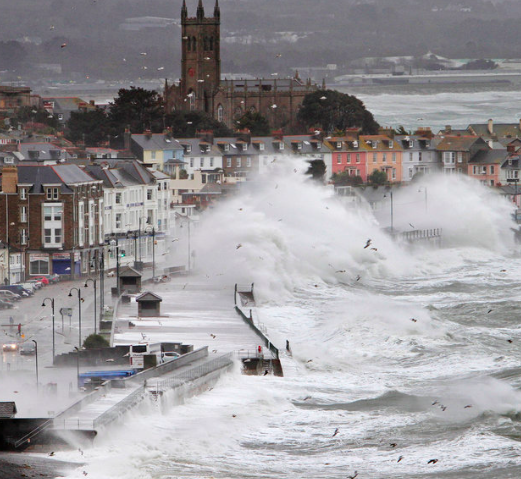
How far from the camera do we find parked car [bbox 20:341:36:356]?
84.4 feet

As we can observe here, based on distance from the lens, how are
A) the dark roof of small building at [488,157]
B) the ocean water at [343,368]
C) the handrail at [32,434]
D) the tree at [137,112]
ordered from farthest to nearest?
the dark roof of small building at [488,157], the tree at [137,112], the ocean water at [343,368], the handrail at [32,434]

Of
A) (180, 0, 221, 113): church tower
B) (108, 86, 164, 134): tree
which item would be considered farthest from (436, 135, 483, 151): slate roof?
(180, 0, 221, 113): church tower

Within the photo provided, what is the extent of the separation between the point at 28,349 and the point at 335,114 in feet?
178

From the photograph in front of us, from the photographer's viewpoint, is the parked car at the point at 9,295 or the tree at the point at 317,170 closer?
the parked car at the point at 9,295

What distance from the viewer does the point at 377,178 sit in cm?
6838

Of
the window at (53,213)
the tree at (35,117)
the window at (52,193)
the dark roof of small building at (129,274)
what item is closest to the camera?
the dark roof of small building at (129,274)

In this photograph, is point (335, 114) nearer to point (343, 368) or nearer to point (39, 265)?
point (39, 265)

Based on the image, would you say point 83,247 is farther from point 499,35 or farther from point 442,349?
point 499,35

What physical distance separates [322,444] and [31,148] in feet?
107

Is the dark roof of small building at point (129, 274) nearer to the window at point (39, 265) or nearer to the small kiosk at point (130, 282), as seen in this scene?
the small kiosk at point (130, 282)

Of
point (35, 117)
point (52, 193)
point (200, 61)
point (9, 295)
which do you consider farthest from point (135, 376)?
point (200, 61)

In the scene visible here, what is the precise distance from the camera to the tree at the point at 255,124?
247 feet

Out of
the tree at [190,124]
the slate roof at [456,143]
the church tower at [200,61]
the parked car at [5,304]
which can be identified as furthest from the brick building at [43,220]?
the church tower at [200,61]

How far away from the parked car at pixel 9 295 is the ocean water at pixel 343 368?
17.1 feet
